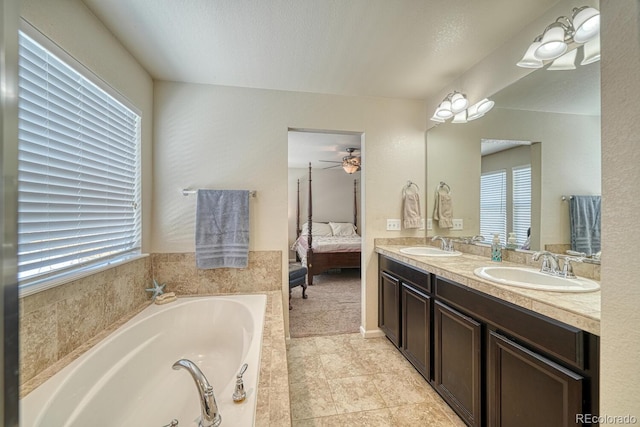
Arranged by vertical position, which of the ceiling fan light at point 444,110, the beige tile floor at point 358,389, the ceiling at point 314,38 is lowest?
the beige tile floor at point 358,389

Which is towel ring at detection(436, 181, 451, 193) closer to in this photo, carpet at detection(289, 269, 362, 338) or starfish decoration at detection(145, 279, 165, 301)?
carpet at detection(289, 269, 362, 338)

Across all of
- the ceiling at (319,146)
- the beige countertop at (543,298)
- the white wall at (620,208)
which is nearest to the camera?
the white wall at (620,208)

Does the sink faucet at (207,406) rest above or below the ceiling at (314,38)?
below

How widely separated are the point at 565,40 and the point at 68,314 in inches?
118

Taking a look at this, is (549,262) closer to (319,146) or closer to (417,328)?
(417,328)

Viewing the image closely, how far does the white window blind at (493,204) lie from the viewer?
1.83m

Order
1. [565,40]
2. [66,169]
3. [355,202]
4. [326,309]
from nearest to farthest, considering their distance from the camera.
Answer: [66,169], [565,40], [326,309], [355,202]

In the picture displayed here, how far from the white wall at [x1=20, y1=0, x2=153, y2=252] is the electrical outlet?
7.20ft

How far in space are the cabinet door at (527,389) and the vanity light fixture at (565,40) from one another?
1492 mm

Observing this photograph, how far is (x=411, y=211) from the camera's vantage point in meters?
2.50

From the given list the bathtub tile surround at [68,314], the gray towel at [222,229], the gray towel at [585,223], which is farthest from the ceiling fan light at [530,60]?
the bathtub tile surround at [68,314]

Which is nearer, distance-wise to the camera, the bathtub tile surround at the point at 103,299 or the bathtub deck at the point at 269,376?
the bathtub deck at the point at 269,376

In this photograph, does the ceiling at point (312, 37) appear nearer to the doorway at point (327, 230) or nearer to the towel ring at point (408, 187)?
the doorway at point (327, 230)

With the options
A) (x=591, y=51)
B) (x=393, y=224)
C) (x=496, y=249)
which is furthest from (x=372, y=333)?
(x=591, y=51)
